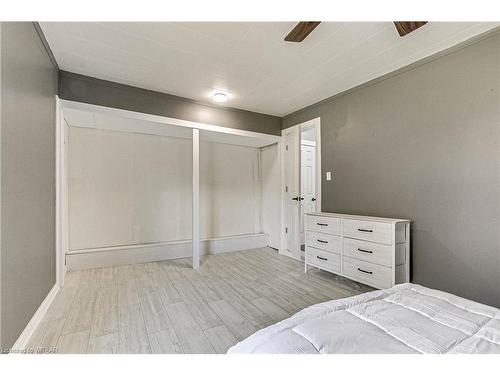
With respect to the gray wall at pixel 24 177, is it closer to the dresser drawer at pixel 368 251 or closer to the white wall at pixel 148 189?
the white wall at pixel 148 189

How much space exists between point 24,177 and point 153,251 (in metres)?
2.23

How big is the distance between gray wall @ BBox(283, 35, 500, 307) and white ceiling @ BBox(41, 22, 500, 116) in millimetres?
253

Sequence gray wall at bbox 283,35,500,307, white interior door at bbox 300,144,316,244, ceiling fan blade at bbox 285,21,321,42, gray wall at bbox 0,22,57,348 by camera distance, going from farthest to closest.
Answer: white interior door at bbox 300,144,316,244
gray wall at bbox 283,35,500,307
ceiling fan blade at bbox 285,21,321,42
gray wall at bbox 0,22,57,348

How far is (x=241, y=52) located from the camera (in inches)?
87.0

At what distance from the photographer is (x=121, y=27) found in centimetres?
187

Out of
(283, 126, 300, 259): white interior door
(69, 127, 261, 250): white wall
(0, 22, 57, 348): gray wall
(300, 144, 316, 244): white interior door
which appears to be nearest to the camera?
(0, 22, 57, 348): gray wall

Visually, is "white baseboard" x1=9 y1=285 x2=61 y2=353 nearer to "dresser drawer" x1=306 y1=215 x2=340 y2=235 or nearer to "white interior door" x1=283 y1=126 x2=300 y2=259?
"dresser drawer" x1=306 y1=215 x2=340 y2=235

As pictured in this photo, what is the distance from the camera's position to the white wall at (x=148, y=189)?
3.33 metres

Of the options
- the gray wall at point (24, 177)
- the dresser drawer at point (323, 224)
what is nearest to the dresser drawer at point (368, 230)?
the dresser drawer at point (323, 224)

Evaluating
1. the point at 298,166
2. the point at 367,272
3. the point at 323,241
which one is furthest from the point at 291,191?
the point at 367,272

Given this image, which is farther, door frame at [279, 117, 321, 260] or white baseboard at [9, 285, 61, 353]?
door frame at [279, 117, 321, 260]

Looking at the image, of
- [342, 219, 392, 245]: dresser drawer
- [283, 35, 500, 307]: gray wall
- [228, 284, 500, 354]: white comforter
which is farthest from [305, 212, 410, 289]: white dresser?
[228, 284, 500, 354]: white comforter

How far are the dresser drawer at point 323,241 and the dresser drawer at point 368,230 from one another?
0.17 m

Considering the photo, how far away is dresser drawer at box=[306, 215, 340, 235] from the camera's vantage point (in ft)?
8.77
